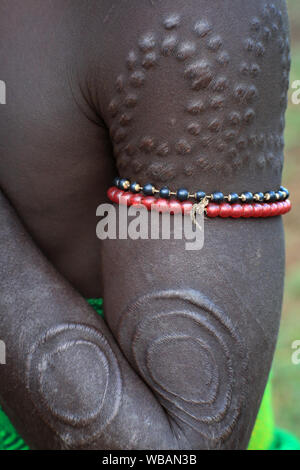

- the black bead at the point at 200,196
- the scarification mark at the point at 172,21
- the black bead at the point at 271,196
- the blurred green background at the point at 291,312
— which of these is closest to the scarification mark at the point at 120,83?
the scarification mark at the point at 172,21

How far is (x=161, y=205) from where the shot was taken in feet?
2.84

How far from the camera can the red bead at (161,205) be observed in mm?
864

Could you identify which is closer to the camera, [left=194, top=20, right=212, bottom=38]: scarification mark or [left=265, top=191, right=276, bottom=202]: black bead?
[left=194, top=20, right=212, bottom=38]: scarification mark

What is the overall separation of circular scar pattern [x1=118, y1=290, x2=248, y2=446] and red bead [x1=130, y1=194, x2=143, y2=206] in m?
0.15

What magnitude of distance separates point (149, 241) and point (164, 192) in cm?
8

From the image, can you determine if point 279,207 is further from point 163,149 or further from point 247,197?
point 163,149

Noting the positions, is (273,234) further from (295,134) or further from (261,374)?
(295,134)

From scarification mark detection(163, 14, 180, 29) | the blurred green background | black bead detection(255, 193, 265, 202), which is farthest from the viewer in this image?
the blurred green background

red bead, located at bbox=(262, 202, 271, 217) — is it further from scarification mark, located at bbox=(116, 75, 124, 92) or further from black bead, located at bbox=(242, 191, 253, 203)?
scarification mark, located at bbox=(116, 75, 124, 92)

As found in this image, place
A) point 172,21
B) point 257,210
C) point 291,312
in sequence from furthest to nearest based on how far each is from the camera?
point 291,312 → point 257,210 → point 172,21

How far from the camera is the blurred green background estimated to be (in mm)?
2996

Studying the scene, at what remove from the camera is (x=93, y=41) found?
2.76 ft

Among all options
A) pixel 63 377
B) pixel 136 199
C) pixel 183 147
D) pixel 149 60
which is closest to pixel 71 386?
pixel 63 377

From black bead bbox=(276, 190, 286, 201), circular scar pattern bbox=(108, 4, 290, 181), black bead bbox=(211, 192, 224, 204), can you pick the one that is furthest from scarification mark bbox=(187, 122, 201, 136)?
black bead bbox=(276, 190, 286, 201)
